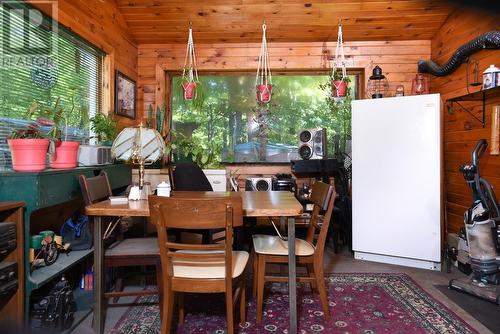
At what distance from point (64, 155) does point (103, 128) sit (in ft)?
2.78

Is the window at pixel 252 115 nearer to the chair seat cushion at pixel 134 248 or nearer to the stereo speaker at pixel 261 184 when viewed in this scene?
the stereo speaker at pixel 261 184

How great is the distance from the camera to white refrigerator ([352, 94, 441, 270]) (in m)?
3.19

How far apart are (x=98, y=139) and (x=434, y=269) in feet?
10.6

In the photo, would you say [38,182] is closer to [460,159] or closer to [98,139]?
[98,139]

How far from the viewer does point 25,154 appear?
76.7 inches

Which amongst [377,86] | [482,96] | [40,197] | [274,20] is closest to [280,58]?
[274,20]

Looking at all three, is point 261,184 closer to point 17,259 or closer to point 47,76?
point 47,76

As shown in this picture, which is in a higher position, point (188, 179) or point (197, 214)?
point (188, 179)

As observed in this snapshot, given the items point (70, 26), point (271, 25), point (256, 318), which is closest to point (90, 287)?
point (256, 318)

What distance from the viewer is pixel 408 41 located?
13.8 feet

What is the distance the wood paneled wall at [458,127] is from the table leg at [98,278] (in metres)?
3.11

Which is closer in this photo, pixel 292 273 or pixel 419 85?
pixel 292 273

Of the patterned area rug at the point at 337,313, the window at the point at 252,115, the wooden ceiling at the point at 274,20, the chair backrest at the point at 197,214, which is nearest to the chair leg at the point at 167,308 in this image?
the chair backrest at the point at 197,214

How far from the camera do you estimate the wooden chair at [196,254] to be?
1641 millimetres
